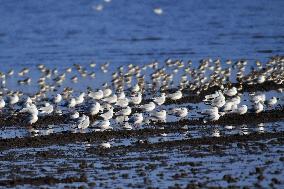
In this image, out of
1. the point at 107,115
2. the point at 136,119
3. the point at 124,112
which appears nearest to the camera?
the point at 136,119

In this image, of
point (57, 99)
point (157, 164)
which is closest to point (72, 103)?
point (57, 99)

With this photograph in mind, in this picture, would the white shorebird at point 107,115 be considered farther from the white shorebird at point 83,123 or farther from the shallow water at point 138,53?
the shallow water at point 138,53

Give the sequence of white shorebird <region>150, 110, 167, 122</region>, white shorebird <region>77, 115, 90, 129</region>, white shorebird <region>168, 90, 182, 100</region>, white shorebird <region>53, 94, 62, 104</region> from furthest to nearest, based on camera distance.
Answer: white shorebird <region>53, 94, 62, 104</region> → white shorebird <region>168, 90, 182, 100</region> → white shorebird <region>150, 110, 167, 122</region> → white shorebird <region>77, 115, 90, 129</region>

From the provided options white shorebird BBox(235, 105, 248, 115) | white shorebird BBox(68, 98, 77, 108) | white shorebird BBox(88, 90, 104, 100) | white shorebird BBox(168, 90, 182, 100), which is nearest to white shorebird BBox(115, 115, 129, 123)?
white shorebird BBox(68, 98, 77, 108)

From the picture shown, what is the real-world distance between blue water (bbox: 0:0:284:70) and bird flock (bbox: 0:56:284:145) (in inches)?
187

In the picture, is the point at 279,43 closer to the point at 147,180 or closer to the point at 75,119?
the point at 75,119

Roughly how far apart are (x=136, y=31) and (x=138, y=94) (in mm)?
29547

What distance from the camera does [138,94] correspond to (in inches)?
1037

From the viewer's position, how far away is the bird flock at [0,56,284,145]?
2275cm

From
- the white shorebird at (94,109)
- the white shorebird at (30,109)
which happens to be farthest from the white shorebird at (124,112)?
the white shorebird at (30,109)

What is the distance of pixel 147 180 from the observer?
1536 centimetres

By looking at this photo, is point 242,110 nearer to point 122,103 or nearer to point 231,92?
point 122,103

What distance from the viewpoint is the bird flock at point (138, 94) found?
2275 centimetres

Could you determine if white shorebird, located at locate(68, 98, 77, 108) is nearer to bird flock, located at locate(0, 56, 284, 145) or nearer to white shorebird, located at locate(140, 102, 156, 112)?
bird flock, located at locate(0, 56, 284, 145)
